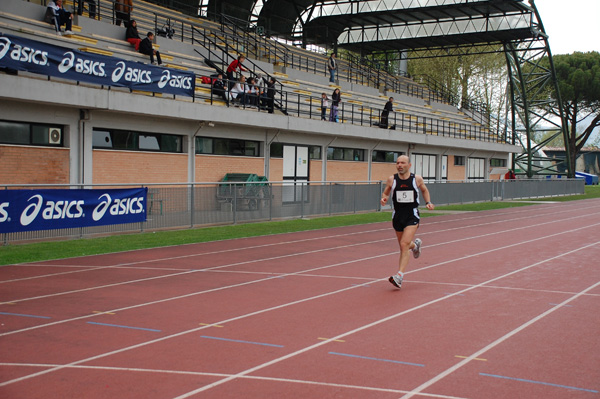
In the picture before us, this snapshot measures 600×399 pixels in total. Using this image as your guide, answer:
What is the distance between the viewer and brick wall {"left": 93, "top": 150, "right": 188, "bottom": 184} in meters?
20.9

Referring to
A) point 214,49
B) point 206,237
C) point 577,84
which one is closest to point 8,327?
point 206,237

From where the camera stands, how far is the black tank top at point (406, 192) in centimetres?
1009

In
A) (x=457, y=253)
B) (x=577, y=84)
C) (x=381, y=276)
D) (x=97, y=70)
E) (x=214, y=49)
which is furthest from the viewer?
(x=577, y=84)

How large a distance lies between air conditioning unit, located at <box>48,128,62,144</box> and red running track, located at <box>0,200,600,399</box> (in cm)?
743

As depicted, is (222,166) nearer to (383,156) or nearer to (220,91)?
(220,91)

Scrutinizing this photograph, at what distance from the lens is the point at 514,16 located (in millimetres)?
42219

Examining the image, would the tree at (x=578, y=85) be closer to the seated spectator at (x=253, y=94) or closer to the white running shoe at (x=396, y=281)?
the seated spectator at (x=253, y=94)

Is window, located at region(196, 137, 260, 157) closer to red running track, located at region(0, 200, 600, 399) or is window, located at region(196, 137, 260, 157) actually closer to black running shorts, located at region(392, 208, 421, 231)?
red running track, located at region(0, 200, 600, 399)

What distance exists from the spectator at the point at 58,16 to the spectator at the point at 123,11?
3.47 m

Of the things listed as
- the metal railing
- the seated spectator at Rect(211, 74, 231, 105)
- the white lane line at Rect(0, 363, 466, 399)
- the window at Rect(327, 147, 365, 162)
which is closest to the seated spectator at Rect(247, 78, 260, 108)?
the metal railing

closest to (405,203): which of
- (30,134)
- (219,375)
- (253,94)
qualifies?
(219,375)

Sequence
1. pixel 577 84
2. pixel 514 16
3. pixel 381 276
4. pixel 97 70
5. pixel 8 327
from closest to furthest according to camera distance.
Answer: pixel 8 327 < pixel 381 276 < pixel 97 70 < pixel 514 16 < pixel 577 84

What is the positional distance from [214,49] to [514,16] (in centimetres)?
2219

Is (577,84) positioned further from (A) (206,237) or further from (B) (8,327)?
(B) (8,327)
